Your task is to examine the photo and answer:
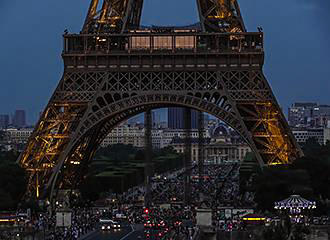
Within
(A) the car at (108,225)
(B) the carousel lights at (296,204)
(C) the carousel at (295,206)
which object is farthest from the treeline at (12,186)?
(B) the carousel lights at (296,204)

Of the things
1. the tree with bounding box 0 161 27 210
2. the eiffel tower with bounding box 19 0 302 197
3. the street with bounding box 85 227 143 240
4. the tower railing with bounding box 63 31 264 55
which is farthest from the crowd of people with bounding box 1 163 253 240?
the tower railing with bounding box 63 31 264 55

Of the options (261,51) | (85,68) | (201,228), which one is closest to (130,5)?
(85,68)

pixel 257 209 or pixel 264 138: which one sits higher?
pixel 264 138

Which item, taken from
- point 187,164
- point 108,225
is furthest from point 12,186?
point 187,164

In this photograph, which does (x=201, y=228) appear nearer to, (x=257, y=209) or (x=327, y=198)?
(x=257, y=209)

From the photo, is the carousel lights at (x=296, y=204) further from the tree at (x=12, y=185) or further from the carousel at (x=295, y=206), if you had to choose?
the tree at (x=12, y=185)

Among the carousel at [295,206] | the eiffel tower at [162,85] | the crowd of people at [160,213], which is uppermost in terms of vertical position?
the eiffel tower at [162,85]

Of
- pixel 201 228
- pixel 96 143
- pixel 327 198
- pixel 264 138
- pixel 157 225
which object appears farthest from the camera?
pixel 96 143

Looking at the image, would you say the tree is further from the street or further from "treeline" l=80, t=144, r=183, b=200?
"treeline" l=80, t=144, r=183, b=200
